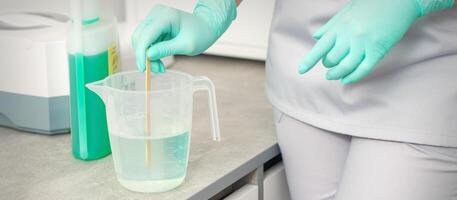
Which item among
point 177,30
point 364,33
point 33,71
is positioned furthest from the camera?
point 33,71

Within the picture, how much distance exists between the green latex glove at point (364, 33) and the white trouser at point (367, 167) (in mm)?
127

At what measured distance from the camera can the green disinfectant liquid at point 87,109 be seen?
1.14m

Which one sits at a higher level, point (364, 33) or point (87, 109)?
point (364, 33)

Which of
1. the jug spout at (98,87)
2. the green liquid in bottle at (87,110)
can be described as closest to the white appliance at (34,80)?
the green liquid in bottle at (87,110)

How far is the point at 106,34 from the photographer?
1.15 m

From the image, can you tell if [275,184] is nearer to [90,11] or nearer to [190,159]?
[190,159]

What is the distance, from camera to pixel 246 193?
1188mm

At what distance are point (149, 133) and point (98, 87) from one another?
0.31ft

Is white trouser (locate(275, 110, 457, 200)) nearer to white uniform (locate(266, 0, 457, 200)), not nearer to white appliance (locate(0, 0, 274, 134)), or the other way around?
white uniform (locate(266, 0, 457, 200))

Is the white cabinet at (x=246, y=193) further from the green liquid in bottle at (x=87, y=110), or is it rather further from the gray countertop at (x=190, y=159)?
the green liquid in bottle at (x=87, y=110)

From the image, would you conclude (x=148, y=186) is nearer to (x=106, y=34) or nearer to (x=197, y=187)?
(x=197, y=187)

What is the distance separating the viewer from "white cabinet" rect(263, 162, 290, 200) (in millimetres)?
1269

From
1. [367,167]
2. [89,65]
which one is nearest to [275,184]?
[367,167]

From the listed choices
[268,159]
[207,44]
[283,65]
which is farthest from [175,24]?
[268,159]
